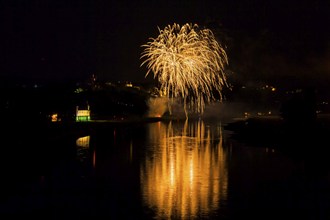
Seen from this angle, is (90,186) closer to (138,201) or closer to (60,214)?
(138,201)

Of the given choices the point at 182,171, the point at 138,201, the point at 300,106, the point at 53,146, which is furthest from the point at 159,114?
the point at 138,201

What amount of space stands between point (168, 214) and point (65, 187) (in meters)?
5.50

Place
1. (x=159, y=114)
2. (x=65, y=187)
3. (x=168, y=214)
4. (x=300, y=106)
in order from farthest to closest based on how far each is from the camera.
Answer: (x=159, y=114)
(x=300, y=106)
(x=65, y=187)
(x=168, y=214)

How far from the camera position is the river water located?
13984 mm

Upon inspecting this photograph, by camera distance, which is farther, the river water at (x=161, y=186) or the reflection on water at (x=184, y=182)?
the reflection on water at (x=184, y=182)

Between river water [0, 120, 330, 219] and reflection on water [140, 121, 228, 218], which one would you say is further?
reflection on water [140, 121, 228, 218]

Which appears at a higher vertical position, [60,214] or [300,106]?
[300,106]

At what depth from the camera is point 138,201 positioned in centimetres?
1534

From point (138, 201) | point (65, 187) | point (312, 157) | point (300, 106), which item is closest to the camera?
point (138, 201)

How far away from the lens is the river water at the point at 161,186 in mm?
13984

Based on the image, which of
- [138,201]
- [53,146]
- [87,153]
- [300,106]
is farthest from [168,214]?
[300,106]

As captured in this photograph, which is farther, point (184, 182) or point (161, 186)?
point (184, 182)

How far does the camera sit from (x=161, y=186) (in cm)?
1814

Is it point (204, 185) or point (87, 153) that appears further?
point (87, 153)
